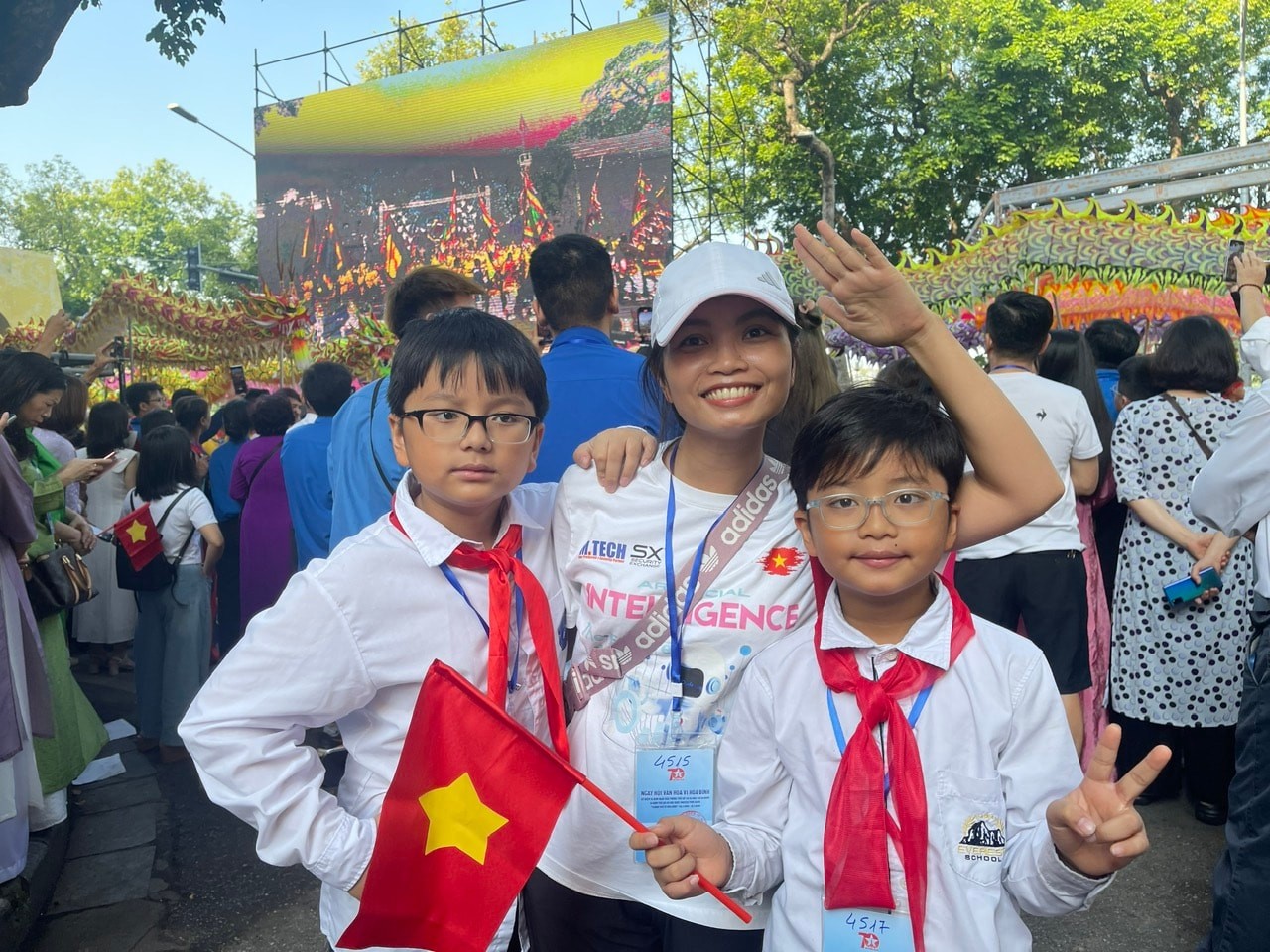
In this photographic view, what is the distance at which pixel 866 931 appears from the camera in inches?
57.6

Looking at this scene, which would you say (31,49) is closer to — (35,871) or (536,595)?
(35,871)

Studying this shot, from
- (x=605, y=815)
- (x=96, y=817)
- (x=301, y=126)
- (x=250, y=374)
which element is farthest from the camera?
(x=301, y=126)

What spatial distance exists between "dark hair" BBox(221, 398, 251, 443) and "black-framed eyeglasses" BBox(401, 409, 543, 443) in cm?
483

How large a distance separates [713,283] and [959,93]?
20954 mm

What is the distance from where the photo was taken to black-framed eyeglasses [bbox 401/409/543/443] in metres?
1.71

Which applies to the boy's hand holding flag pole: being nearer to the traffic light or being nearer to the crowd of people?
the crowd of people

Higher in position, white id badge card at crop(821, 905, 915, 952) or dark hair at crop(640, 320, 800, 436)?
dark hair at crop(640, 320, 800, 436)

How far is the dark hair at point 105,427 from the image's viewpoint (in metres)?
5.92

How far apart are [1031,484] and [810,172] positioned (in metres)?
20.6


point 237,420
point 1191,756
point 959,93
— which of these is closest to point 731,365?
point 1191,756

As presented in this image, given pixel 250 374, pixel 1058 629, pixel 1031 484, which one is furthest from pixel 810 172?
pixel 1031 484

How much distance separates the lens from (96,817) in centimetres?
433

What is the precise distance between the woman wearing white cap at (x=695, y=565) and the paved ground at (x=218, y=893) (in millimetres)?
1879

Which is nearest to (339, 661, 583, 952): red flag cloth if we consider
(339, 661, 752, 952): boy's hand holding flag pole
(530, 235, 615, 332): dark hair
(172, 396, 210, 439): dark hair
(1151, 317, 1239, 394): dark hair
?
(339, 661, 752, 952): boy's hand holding flag pole
